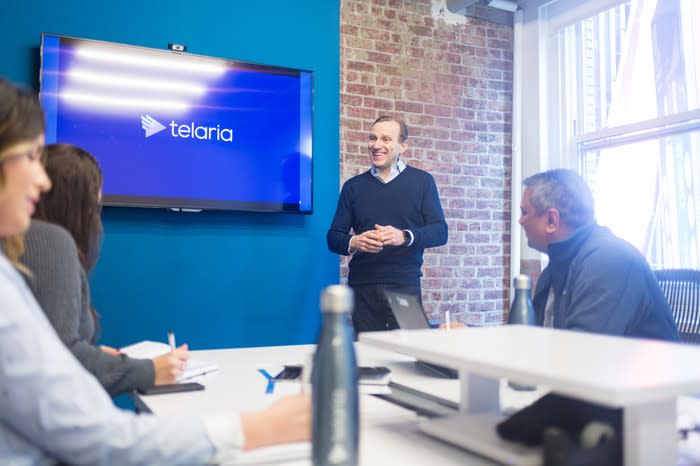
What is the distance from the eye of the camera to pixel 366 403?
4.45ft

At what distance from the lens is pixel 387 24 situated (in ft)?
12.8

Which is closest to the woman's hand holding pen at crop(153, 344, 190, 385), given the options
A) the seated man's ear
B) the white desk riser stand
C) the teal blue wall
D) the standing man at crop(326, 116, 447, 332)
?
the white desk riser stand

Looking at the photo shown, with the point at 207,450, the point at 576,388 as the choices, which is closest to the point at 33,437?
the point at 207,450

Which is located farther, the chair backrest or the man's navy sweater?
the man's navy sweater

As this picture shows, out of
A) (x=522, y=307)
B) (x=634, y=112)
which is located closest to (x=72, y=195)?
(x=522, y=307)

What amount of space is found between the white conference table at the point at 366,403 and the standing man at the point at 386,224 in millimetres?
841

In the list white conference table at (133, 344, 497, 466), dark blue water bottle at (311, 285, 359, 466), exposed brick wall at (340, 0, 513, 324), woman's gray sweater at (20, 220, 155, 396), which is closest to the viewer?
dark blue water bottle at (311, 285, 359, 466)

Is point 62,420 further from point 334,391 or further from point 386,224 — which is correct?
point 386,224

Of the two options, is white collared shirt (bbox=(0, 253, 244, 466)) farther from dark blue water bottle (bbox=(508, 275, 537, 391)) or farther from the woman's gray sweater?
dark blue water bottle (bbox=(508, 275, 537, 391))

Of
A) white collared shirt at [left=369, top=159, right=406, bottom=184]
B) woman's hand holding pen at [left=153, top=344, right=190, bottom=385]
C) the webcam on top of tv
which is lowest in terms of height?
woman's hand holding pen at [left=153, top=344, right=190, bottom=385]

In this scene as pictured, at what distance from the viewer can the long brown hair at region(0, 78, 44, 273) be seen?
87 centimetres

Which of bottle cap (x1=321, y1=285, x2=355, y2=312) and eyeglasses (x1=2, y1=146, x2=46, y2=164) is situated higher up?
eyeglasses (x1=2, y1=146, x2=46, y2=164)

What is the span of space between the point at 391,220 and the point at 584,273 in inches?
59.2

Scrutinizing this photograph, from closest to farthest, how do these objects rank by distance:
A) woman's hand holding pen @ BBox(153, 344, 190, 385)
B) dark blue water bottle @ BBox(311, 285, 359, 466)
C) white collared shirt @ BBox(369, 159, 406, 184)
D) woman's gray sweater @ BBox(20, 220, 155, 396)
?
dark blue water bottle @ BBox(311, 285, 359, 466)
woman's gray sweater @ BBox(20, 220, 155, 396)
woman's hand holding pen @ BBox(153, 344, 190, 385)
white collared shirt @ BBox(369, 159, 406, 184)
